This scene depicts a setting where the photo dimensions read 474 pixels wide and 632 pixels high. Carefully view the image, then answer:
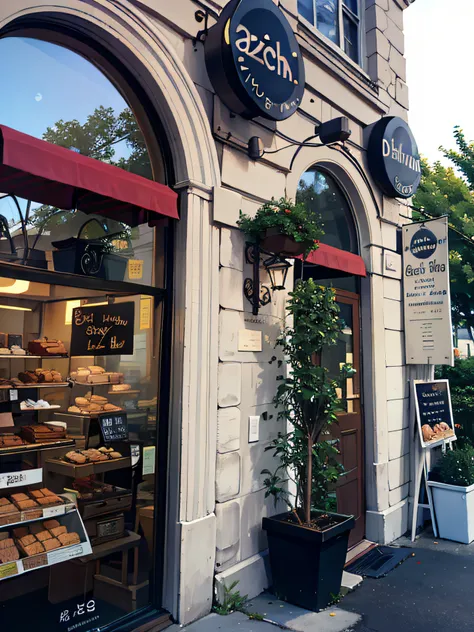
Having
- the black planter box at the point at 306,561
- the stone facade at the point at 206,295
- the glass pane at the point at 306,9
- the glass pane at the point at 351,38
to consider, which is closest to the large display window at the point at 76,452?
the stone facade at the point at 206,295

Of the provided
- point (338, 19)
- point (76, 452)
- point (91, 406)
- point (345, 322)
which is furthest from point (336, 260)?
point (338, 19)

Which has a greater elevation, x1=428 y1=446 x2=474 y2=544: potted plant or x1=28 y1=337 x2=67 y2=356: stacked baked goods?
x1=28 y1=337 x2=67 y2=356: stacked baked goods

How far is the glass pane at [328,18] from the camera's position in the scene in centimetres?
638

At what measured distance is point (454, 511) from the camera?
594 cm

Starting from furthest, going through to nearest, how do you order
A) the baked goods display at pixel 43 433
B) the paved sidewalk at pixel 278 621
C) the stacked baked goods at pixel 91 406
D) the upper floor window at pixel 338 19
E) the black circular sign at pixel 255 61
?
the upper floor window at pixel 338 19 → the black circular sign at pixel 255 61 → the paved sidewalk at pixel 278 621 → the stacked baked goods at pixel 91 406 → the baked goods display at pixel 43 433

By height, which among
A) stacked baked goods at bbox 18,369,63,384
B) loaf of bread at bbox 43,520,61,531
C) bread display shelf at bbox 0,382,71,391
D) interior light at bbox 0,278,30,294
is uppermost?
interior light at bbox 0,278,30,294

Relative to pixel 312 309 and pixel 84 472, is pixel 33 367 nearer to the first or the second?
pixel 84 472

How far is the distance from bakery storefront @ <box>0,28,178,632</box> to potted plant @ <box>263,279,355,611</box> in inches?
40.8

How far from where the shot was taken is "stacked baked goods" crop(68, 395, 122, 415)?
3.55 metres

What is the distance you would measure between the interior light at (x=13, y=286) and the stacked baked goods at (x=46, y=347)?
1.14 ft

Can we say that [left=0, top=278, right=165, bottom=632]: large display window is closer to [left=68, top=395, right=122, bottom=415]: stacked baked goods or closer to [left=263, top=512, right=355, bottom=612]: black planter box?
[left=68, top=395, right=122, bottom=415]: stacked baked goods

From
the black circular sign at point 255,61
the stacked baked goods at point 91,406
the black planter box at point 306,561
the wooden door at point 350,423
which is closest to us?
the stacked baked goods at point 91,406

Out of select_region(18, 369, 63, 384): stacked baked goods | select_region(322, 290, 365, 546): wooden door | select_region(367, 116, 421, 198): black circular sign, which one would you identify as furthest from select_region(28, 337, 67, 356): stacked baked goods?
select_region(367, 116, 421, 198): black circular sign

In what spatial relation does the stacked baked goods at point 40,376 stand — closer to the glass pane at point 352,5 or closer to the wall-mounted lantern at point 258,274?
the wall-mounted lantern at point 258,274
